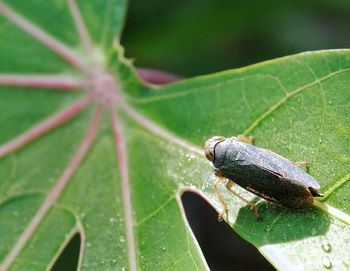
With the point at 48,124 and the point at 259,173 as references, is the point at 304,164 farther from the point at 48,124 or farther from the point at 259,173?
the point at 48,124

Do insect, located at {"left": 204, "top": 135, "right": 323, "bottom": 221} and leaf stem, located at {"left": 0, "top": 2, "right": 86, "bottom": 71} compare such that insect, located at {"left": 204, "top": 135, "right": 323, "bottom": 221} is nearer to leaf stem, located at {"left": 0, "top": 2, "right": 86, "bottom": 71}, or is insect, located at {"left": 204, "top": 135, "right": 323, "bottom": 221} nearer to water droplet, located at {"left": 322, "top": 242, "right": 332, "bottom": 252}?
water droplet, located at {"left": 322, "top": 242, "right": 332, "bottom": 252}

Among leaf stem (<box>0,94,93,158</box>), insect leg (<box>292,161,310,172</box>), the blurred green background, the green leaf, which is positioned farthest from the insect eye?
the blurred green background

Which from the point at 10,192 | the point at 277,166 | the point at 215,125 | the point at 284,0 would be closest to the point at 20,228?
the point at 10,192

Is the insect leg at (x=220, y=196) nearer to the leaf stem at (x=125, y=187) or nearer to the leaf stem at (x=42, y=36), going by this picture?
the leaf stem at (x=125, y=187)

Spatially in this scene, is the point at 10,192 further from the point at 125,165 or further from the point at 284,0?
the point at 284,0

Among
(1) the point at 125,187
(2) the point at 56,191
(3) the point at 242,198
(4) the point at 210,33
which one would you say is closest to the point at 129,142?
(1) the point at 125,187

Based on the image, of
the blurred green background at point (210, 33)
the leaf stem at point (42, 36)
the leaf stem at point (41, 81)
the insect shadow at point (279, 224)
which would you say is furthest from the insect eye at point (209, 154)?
the blurred green background at point (210, 33)
